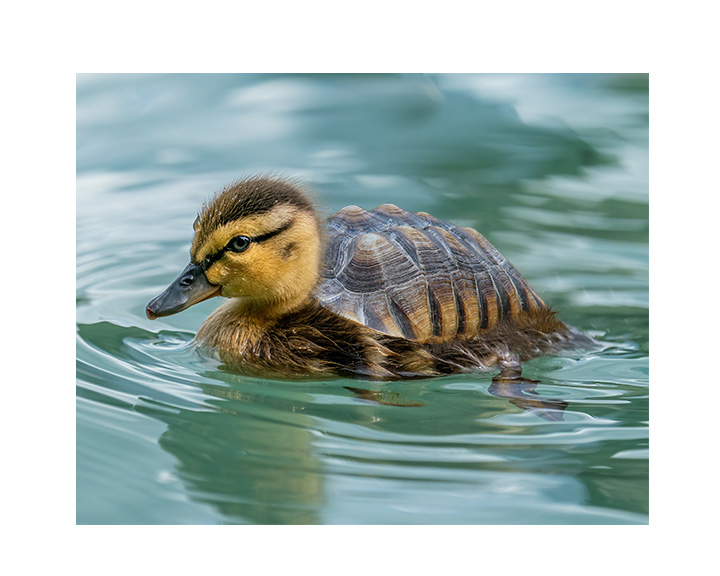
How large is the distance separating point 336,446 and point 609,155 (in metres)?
5.25

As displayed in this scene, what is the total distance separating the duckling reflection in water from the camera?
4906mm

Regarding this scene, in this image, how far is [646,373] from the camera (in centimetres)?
546

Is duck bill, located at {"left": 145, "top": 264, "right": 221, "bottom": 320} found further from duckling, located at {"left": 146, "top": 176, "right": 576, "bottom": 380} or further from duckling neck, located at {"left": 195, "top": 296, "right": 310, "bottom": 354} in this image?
duckling neck, located at {"left": 195, "top": 296, "right": 310, "bottom": 354}

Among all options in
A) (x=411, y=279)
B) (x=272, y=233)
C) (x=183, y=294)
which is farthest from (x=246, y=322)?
(x=411, y=279)

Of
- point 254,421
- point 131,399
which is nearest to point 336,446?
point 254,421

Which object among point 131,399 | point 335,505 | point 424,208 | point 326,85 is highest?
point 326,85

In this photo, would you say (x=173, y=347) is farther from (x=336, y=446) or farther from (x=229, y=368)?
(x=336, y=446)

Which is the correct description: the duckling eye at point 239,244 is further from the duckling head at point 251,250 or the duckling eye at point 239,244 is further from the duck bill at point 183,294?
the duck bill at point 183,294

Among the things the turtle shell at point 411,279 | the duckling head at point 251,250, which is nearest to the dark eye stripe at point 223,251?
the duckling head at point 251,250

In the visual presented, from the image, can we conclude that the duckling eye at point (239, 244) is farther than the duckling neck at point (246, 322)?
No

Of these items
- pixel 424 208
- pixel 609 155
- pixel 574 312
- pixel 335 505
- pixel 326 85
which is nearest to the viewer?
pixel 335 505

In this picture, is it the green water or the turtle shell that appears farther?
the turtle shell

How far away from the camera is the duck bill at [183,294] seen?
4898 millimetres

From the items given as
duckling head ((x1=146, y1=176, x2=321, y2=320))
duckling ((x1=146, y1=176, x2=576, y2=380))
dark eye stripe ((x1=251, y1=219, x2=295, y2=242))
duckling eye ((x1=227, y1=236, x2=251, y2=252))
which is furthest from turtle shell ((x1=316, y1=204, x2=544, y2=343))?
duckling eye ((x1=227, y1=236, x2=251, y2=252))
